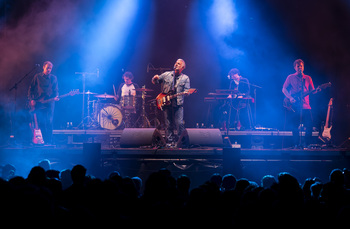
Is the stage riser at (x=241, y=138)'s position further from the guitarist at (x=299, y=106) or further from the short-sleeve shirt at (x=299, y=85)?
the short-sleeve shirt at (x=299, y=85)

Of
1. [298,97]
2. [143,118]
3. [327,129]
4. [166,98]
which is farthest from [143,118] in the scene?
[327,129]

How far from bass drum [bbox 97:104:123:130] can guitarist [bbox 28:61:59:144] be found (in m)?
3.28

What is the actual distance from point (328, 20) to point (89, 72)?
8.61 metres

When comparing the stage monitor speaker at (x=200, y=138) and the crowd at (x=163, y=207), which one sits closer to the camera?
the crowd at (x=163, y=207)

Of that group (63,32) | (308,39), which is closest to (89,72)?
(63,32)

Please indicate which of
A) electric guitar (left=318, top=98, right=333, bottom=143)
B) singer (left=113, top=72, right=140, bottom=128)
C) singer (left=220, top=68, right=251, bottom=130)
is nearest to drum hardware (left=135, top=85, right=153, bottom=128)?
singer (left=113, top=72, right=140, bottom=128)

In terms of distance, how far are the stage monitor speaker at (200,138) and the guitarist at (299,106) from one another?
84.5 inches

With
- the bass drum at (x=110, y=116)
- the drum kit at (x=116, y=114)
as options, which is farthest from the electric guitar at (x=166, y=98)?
the bass drum at (x=110, y=116)

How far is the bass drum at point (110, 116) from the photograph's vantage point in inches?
518

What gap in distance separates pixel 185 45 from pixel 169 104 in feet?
17.5

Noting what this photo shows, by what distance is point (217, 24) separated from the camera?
511 inches

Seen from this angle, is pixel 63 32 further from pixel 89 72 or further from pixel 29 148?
pixel 29 148

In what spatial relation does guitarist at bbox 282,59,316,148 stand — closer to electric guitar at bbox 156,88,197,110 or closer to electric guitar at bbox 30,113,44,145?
electric guitar at bbox 156,88,197,110

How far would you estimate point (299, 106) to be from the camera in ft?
30.0
